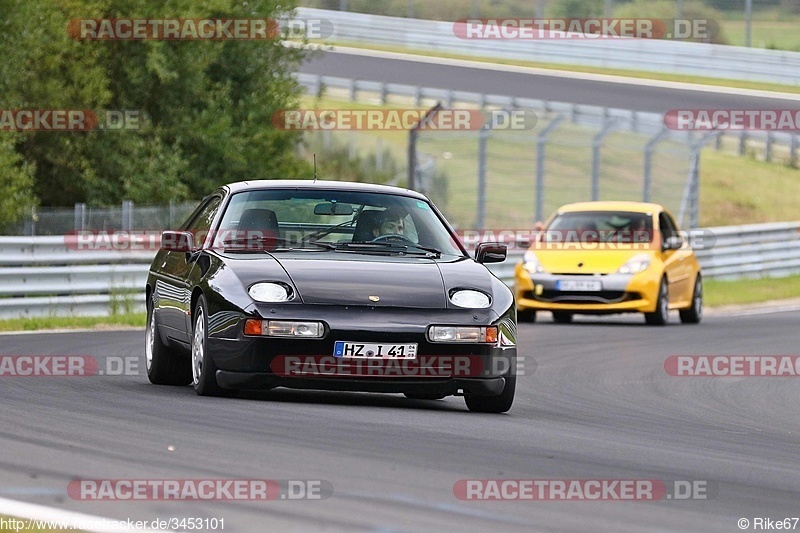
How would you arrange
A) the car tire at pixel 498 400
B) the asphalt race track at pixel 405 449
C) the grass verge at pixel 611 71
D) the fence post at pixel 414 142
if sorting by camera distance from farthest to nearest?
the grass verge at pixel 611 71
the fence post at pixel 414 142
the car tire at pixel 498 400
the asphalt race track at pixel 405 449

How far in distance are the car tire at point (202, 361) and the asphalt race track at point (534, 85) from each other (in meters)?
30.8

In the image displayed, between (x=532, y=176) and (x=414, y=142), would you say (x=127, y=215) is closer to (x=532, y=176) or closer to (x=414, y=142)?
(x=414, y=142)

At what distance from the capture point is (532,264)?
2036cm

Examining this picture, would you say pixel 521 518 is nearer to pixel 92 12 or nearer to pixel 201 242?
pixel 201 242

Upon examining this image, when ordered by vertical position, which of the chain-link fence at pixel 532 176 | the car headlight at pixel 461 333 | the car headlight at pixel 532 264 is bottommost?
the chain-link fence at pixel 532 176

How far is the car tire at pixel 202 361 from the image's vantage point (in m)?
9.64

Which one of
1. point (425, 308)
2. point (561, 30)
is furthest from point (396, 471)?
point (561, 30)

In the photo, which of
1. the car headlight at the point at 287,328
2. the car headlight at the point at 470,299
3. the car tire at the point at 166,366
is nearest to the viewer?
the car headlight at the point at 287,328

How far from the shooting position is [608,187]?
3900 centimetres

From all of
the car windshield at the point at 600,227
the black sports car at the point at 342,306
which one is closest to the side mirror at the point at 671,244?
the car windshield at the point at 600,227

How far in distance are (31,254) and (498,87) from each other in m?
25.8

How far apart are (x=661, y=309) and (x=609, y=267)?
35.3 inches

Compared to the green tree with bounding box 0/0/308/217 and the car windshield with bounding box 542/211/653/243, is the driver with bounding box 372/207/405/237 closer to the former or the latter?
the car windshield with bounding box 542/211/653/243

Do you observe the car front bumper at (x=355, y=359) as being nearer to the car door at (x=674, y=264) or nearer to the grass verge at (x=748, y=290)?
the car door at (x=674, y=264)
